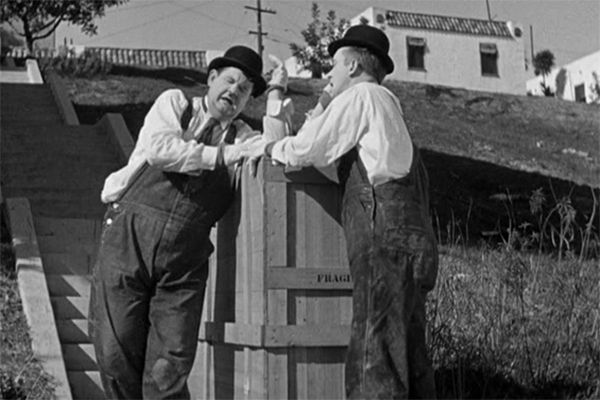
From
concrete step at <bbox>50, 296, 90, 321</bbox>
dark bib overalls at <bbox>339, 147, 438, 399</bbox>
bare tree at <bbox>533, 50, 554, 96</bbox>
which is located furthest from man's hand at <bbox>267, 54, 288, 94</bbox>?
bare tree at <bbox>533, 50, 554, 96</bbox>

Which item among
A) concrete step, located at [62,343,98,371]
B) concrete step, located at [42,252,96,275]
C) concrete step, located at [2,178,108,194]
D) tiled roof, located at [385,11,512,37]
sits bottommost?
concrete step, located at [62,343,98,371]

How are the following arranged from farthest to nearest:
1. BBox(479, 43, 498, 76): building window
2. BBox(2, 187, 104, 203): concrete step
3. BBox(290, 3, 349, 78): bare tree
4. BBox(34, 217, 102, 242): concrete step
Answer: BBox(479, 43, 498, 76): building window, BBox(290, 3, 349, 78): bare tree, BBox(2, 187, 104, 203): concrete step, BBox(34, 217, 102, 242): concrete step

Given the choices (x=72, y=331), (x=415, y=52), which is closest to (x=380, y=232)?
(x=72, y=331)

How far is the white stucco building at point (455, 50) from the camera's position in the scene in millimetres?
39750

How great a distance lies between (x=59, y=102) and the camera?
53.9ft

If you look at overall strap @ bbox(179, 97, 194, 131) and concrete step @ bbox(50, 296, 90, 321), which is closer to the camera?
overall strap @ bbox(179, 97, 194, 131)

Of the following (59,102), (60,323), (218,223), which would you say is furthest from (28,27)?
(218,223)

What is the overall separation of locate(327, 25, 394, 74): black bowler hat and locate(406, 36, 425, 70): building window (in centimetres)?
3532

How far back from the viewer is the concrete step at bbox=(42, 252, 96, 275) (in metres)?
8.91

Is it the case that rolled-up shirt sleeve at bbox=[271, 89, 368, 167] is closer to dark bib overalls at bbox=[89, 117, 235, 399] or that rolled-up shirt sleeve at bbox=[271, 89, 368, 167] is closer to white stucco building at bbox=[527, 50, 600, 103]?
dark bib overalls at bbox=[89, 117, 235, 399]

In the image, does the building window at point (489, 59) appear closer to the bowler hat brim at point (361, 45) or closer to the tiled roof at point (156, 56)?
the tiled roof at point (156, 56)

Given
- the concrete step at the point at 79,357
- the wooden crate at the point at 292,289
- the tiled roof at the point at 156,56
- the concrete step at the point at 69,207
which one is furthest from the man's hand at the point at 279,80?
the tiled roof at the point at 156,56

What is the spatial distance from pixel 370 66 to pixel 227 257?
1223mm

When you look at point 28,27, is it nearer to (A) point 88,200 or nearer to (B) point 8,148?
(B) point 8,148
